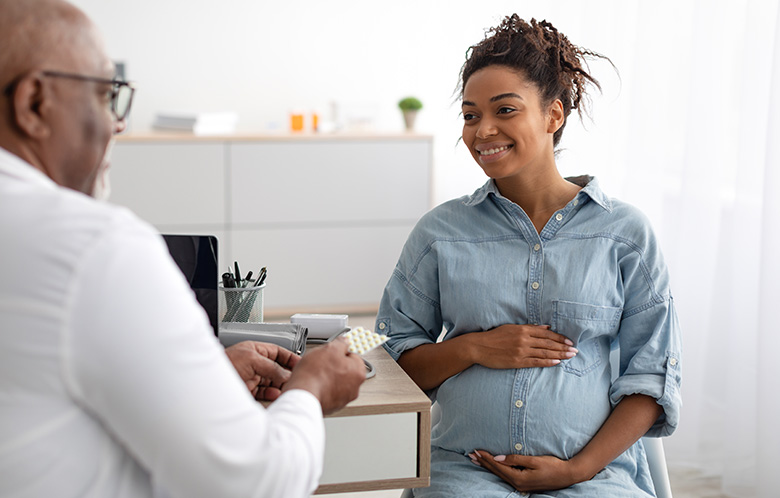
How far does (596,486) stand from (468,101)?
0.79 m

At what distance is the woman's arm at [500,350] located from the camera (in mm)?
1523

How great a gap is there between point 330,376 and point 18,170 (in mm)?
467

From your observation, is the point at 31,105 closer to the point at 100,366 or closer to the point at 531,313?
the point at 100,366

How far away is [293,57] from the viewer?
491 centimetres

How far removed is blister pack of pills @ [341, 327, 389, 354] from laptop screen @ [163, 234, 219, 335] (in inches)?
9.5

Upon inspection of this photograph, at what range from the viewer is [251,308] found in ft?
5.29

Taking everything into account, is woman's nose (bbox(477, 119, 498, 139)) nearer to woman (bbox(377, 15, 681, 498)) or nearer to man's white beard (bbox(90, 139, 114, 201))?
woman (bbox(377, 15, 681, 498))

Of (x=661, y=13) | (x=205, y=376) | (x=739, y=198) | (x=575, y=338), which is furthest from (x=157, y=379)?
(x=661, y=13)

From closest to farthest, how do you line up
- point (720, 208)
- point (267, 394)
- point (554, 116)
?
point (267, 394) < point (554, 116) < point (720, 208)

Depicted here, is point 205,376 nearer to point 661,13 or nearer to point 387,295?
point 387,295

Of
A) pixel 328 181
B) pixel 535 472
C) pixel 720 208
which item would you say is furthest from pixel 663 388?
pixel 328 181

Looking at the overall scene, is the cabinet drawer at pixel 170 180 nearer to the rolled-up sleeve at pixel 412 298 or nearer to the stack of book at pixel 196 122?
the stack of book at pixel 196 122

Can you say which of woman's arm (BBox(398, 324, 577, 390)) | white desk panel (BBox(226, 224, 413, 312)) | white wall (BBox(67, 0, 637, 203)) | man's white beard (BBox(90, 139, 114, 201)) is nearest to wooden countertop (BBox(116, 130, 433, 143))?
white wall (BBox(67, 0, 637, 203))

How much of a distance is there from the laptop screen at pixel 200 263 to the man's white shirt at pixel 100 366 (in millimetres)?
544
